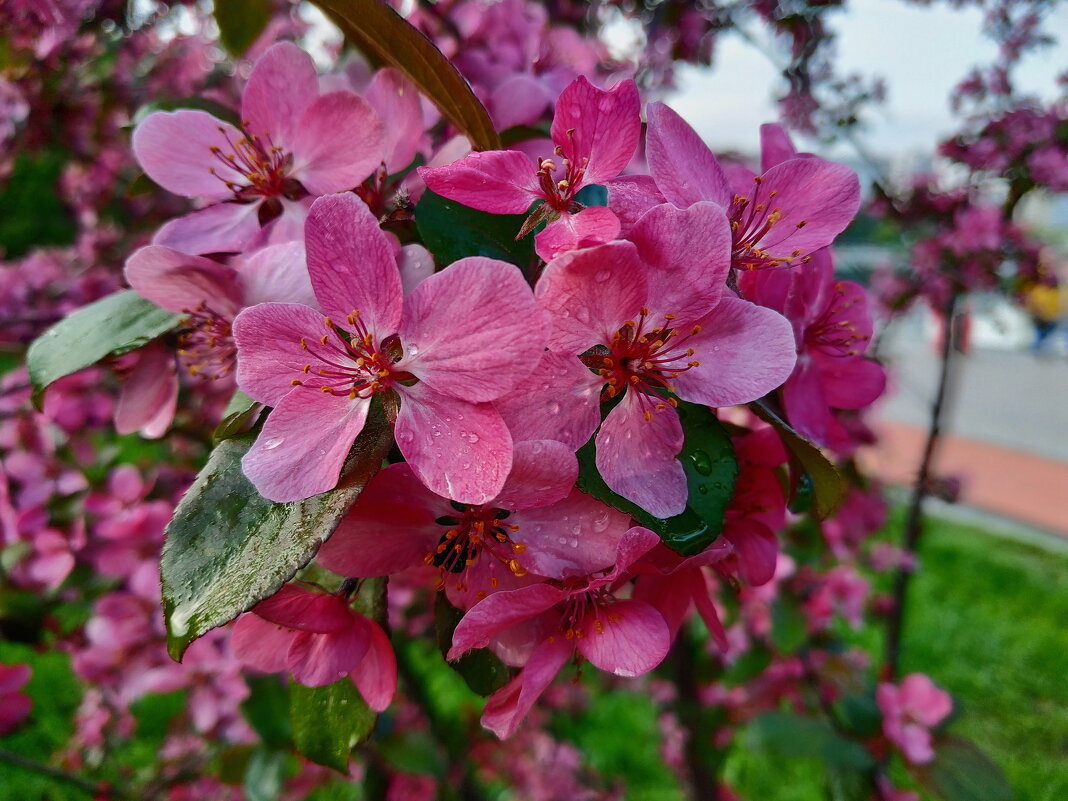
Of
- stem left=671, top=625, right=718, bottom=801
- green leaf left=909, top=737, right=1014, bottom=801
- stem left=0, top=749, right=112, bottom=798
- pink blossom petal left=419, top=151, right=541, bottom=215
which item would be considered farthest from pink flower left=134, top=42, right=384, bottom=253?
stem left=671, top=625, right=718, bottom=801

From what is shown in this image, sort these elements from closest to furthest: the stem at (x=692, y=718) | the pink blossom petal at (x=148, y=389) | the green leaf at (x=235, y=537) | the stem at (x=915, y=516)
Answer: the green leaf at (x=235, y=537) → the pink blossom petal at (x=148, y=389) → the stem at (x=692, y=718) → the stem at (x=915, y=516)

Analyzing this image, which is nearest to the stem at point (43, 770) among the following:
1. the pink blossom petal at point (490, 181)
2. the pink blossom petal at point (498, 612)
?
the pink blossom petal at point (498, 612)

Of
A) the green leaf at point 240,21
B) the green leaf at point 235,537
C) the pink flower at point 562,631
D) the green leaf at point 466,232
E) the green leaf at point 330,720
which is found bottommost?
the green leaf at point 330,720

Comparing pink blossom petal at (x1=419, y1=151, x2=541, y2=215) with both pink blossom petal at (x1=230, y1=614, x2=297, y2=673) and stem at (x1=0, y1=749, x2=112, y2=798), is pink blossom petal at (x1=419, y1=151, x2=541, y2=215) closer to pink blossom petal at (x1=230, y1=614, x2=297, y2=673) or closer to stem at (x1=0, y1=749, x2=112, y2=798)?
pink blossom petal at (x1=230, y1=614, x2=297, y2=673)

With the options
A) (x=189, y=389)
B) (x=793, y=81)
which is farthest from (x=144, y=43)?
(x=793, y=81)

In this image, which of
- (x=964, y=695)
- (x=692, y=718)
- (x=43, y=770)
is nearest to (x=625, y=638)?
(x=43, y=770)

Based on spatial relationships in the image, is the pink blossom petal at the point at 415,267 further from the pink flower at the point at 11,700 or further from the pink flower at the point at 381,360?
the pink flower at the point at 11,700
